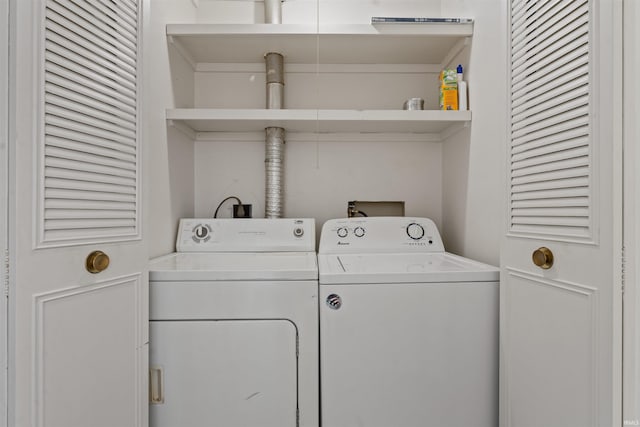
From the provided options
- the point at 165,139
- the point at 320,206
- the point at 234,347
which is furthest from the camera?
the point at 320,206

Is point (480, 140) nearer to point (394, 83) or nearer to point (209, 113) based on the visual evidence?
point (394, 83)

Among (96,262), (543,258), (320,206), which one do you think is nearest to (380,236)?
(320,206)

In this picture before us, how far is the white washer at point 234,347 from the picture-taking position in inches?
50.7

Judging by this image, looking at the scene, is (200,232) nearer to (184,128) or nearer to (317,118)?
(184,128)

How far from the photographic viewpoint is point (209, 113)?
1.82 metres

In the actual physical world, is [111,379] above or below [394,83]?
below

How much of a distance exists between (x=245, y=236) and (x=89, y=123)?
1001 mm

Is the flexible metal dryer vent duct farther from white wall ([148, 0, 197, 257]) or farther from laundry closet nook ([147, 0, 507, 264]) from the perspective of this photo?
white wall ([148, 0, 197, 257])

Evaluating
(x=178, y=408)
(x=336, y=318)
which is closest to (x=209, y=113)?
(x=336, y=318)

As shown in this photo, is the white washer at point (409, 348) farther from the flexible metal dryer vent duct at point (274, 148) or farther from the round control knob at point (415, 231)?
the flexible metal dryer vent duct at point (274, 148)

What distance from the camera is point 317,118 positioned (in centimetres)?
183

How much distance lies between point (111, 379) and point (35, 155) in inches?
26.5

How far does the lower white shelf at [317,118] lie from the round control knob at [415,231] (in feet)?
1.75

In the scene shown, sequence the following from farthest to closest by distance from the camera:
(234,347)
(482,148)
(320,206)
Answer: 1. (320,206)
2. (482,148)
3. (234,347)
